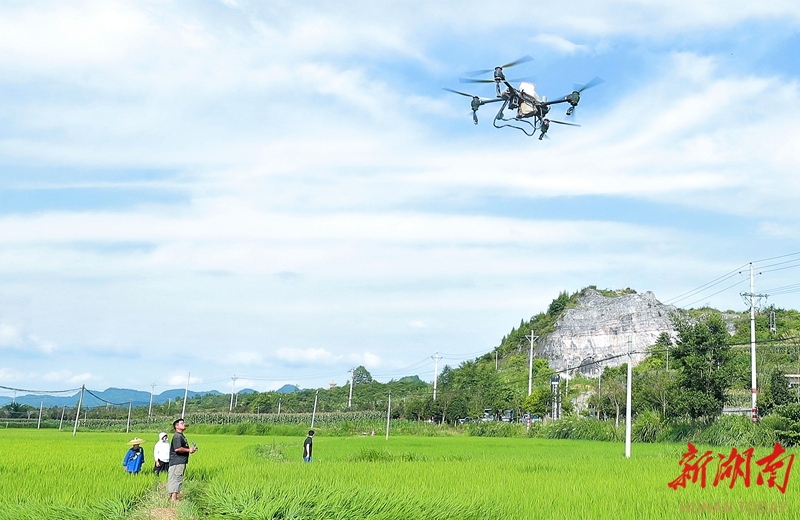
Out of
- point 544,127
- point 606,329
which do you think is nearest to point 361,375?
point 606,329

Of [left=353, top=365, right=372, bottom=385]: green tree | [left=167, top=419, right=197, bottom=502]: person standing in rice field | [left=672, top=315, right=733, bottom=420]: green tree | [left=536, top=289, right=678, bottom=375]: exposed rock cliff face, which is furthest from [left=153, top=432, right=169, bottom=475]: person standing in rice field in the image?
[left=536, top=289, right=678, bottom=375]: exposed rock cliff face

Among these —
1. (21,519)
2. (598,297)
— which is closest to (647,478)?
(21,519)

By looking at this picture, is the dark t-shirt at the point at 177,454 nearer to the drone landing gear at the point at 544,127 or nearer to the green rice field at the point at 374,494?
the green rice field at the point at 374,494

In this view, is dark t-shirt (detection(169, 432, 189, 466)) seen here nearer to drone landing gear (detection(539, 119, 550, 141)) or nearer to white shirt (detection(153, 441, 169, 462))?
white shirt (detection(153, 441, 169, 462))

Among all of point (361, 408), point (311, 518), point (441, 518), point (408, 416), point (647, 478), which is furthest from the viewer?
point (361, 408)

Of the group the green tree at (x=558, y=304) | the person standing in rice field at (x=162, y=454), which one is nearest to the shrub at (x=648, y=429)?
the person standing in rice field at (x=162, y=454)

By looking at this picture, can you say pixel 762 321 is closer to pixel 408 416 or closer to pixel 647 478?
pixel 408 416
